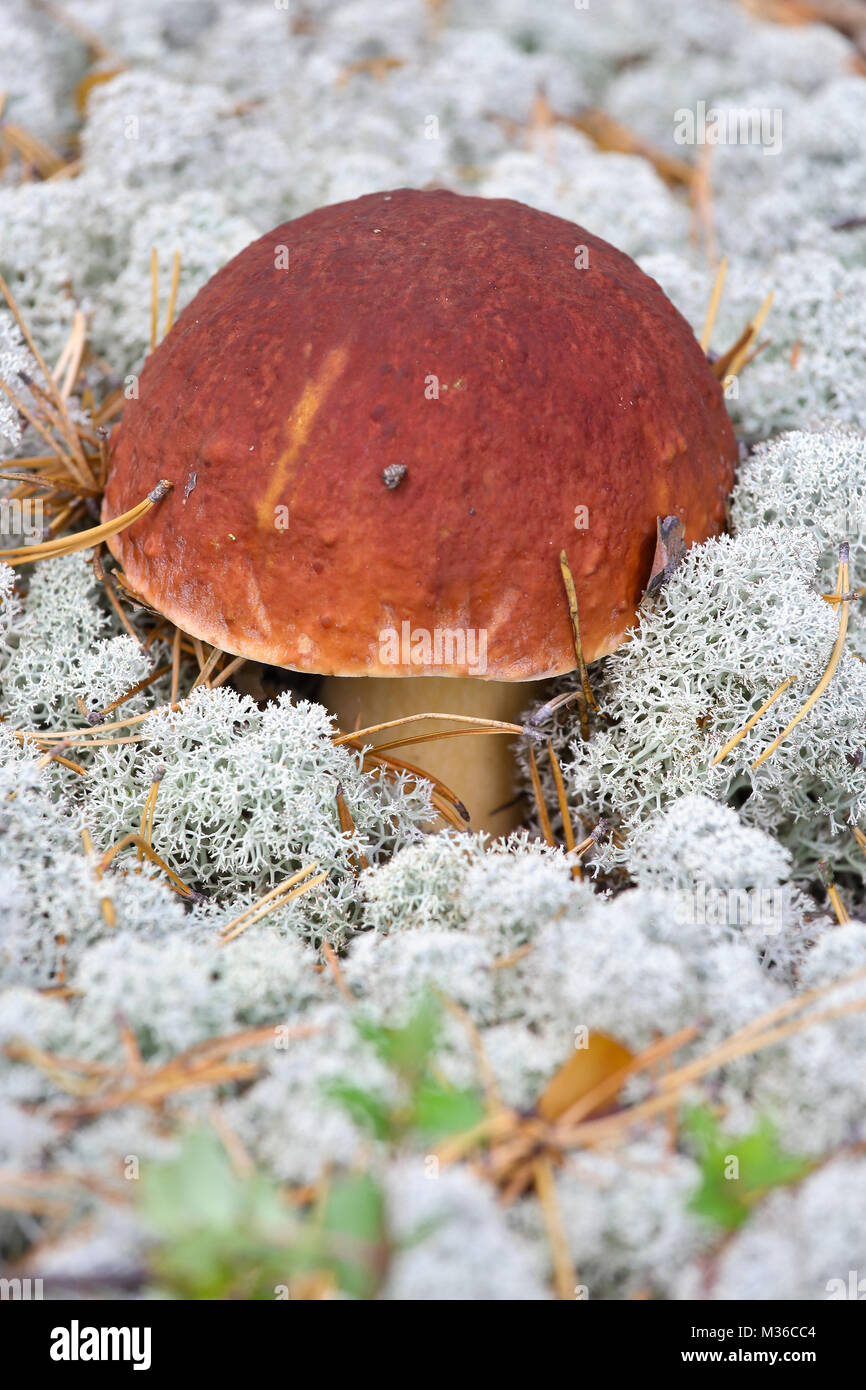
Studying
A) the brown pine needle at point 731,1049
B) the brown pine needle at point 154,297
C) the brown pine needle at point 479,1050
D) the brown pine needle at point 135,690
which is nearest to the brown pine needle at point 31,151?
the brown pine needle at point 154,297

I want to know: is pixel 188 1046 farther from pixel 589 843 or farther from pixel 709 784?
pixel 709 784

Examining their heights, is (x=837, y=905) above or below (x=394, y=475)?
below

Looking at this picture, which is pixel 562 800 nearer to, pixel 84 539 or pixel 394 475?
pixel 394 475

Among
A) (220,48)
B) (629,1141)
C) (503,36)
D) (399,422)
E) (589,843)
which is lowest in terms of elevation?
(629,1141)

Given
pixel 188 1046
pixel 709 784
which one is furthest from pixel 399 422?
pixel 188 1046

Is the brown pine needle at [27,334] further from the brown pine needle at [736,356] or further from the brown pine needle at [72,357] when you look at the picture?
the brown pine needle at [736,356]

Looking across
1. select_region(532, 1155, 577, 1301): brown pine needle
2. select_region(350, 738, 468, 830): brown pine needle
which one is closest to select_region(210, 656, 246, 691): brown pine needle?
select_region(350, 738, 468, 830): brown pine needle

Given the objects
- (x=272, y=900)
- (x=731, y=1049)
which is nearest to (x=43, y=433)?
(x=272, y=900)
